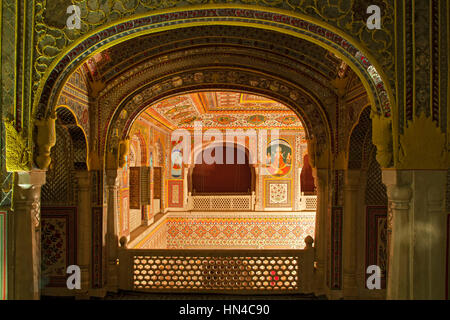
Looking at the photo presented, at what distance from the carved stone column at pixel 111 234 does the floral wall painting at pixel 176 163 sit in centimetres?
597

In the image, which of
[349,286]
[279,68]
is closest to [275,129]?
[279,68]

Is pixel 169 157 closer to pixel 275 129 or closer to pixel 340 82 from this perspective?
pixel 275 129

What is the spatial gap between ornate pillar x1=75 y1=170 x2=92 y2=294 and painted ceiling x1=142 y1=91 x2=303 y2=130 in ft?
9.60

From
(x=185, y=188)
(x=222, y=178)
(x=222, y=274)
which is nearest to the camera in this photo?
(x=222, y=274)

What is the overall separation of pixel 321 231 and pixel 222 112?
545cm

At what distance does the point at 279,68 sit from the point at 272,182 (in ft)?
22.2

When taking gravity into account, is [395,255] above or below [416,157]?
below

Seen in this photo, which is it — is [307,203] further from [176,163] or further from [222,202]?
[176,163]

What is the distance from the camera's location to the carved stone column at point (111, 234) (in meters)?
5.12

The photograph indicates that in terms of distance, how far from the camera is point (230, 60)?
479 centimetres

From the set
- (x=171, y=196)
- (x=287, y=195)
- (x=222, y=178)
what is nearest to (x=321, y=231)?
(x=287, y=195)

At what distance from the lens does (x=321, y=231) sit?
515cm

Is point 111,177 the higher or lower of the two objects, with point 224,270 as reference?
higher

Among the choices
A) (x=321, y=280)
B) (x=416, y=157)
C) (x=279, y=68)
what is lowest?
(x=321, y=280)
